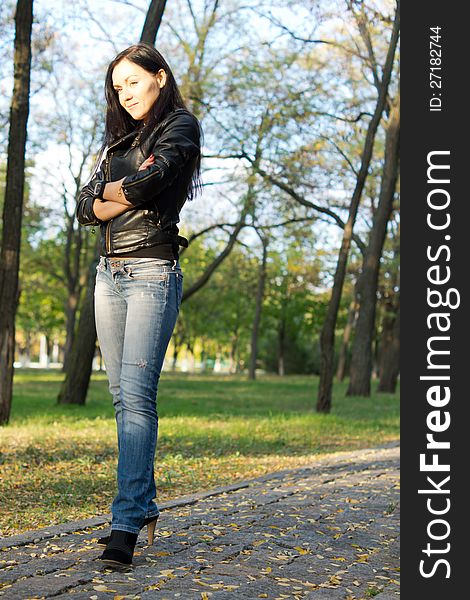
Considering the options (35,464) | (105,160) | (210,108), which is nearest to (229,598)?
(105,160)

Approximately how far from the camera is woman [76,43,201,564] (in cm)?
420

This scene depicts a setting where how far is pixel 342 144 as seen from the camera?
83.4 feet

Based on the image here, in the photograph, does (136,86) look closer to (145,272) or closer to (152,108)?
(152,108)

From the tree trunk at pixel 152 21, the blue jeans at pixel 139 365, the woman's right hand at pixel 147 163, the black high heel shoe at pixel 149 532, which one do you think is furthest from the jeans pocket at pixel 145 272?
the tree trunk at pixel 152 21

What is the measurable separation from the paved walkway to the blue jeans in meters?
0.31

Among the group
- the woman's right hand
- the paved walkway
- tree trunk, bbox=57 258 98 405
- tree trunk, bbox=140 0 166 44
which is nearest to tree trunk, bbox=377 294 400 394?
tree trunk, bbox=57 258 98 405

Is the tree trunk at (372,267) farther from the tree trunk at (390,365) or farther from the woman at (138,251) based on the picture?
the woman at (138,251)

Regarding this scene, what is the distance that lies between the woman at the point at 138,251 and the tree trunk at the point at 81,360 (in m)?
10.7

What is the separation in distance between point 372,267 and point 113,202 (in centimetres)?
2057

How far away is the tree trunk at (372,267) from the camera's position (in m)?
23.6

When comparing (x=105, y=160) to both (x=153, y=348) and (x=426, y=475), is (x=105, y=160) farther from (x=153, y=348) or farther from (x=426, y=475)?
(x=426, y=475)

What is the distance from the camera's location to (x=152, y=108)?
14.6 feet

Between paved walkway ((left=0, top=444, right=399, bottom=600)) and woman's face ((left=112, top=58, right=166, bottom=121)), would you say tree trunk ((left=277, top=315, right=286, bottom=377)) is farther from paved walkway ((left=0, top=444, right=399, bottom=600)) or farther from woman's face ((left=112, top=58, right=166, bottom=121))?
woman's face ((left=112, top=58, right=166, bottom=121))

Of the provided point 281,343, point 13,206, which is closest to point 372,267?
point 13,206
